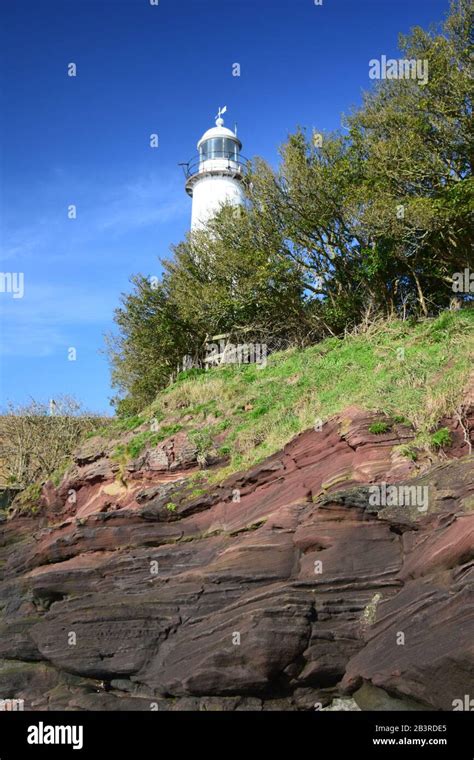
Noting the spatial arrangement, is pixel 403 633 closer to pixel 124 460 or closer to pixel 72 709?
pixel 72 709

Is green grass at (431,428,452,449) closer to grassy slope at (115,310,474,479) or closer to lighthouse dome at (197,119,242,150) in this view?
grassy slope at (115,310,474,479)

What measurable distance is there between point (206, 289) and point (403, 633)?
18223 millimetres

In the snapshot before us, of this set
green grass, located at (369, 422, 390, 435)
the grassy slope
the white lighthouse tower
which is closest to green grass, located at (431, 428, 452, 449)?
the grassy slope

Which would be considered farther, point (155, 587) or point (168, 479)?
point (168, 479)

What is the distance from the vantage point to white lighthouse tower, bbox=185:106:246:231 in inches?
1352

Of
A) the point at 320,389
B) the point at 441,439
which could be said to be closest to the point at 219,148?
the point at 320,389

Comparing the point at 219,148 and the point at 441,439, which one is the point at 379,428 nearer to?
A: the point at 441,439

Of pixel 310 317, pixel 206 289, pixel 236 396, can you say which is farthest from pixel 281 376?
pixel 206 289

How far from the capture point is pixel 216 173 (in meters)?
34.9

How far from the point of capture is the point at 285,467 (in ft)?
42.2

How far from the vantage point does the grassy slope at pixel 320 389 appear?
41.1 ft

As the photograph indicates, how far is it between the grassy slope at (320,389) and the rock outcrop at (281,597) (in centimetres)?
96

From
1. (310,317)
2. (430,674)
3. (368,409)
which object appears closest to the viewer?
(430,674)

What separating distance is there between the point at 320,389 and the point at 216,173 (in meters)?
21.6
